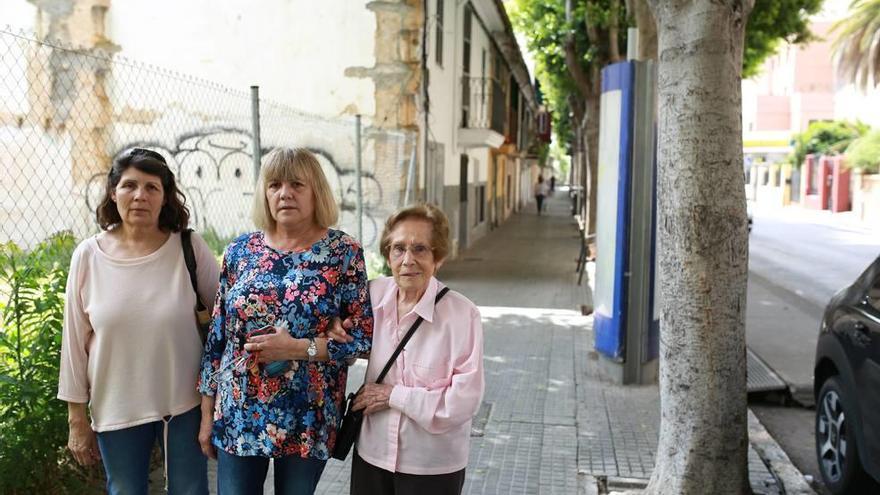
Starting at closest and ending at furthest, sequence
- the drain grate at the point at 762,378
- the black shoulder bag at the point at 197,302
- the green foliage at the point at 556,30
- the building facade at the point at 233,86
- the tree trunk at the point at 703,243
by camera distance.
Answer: the black shoulder bag at the point at 197,302 → the tree trunk at the point at 703,243 → the drain grate at the point at 762,378 → the building facade at the point at 233,86 → the green foliage at the point at 556,30

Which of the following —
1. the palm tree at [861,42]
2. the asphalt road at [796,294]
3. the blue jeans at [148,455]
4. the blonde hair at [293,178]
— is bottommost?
the asphalt road at [796,294]

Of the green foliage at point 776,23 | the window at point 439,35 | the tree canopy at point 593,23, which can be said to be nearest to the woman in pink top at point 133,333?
the window at point 439,35

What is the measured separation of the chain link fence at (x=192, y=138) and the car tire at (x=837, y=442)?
7507mm

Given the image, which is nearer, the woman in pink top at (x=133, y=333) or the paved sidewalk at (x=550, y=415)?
the woman in pink top at (x=133, y=333)

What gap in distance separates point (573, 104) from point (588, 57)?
7188 millimetres

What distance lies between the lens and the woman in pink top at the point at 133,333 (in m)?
2.65

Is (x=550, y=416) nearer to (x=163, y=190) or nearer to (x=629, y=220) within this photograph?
(x=629, y=220)

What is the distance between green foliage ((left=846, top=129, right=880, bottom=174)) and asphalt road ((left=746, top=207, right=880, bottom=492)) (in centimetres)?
272

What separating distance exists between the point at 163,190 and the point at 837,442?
12.2 ft

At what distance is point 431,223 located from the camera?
256 cm

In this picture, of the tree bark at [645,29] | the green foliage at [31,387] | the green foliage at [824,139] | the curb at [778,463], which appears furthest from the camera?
the green foliage at [824,139]

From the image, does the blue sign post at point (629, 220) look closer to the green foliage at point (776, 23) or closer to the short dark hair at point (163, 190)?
the short dark hair at point (163, 190)

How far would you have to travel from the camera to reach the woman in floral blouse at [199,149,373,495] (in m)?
2.48

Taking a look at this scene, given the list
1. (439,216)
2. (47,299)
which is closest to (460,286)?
(47,299)
